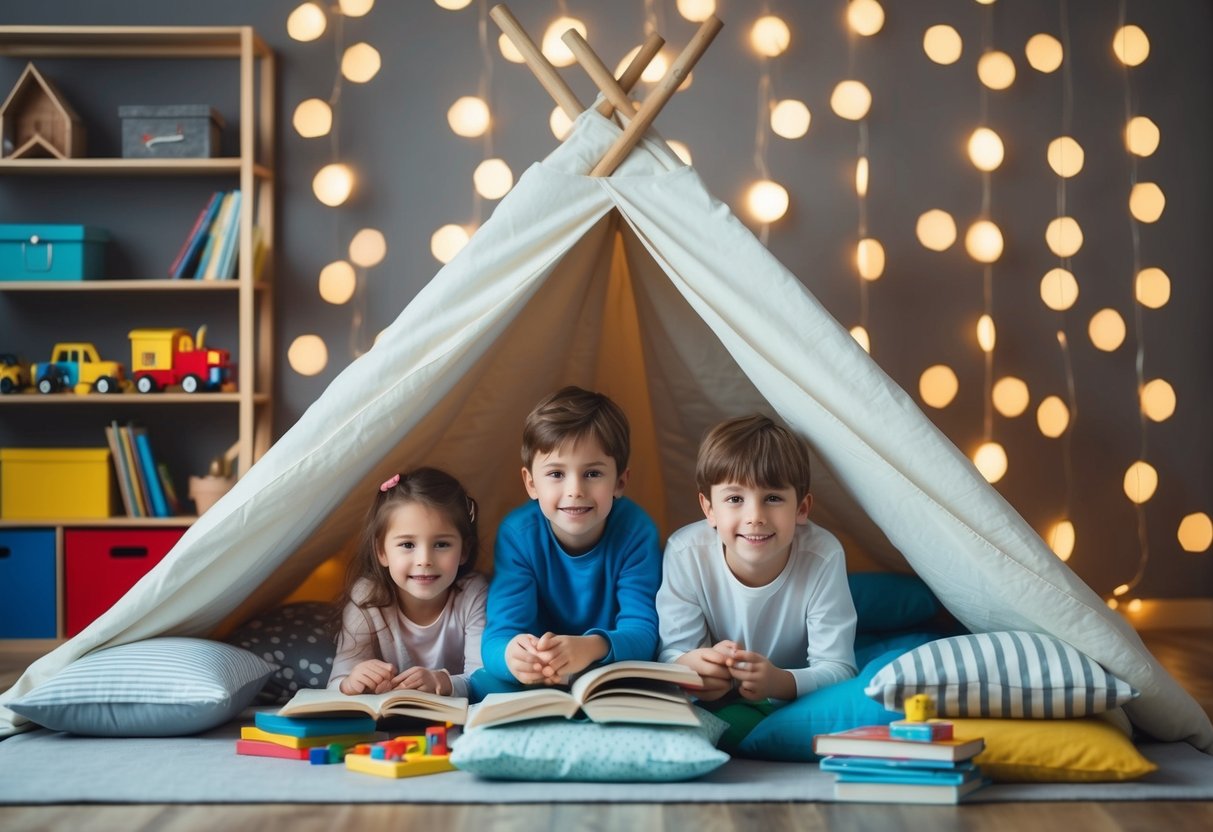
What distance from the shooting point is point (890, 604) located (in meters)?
2.70

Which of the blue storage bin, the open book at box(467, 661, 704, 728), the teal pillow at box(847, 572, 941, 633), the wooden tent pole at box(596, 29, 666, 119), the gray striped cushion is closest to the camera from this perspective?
the open book at box(467, 661, 704, 728)

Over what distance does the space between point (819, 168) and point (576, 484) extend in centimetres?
180

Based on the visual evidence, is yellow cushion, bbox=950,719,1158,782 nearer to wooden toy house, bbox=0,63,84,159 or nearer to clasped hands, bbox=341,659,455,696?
clasped hands, bbox=341,659,455,696

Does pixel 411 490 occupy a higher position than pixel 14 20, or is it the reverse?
pixel 14 20

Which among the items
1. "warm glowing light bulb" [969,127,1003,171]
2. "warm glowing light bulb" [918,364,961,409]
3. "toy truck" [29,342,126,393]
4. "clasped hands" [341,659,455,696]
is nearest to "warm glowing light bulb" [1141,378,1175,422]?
"warm glowing light bulb" [918,364,961,409]

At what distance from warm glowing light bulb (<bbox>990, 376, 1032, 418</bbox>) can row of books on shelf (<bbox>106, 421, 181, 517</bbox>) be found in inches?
93.5

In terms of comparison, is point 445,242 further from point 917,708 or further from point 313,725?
point 917,708

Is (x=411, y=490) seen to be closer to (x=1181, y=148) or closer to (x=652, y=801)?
(x=652, y=801)

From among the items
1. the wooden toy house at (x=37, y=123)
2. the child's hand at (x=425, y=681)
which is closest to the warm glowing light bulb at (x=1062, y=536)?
the child's hand at (x=425, y=681)

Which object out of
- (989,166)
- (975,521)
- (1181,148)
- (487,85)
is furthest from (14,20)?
(1181,148)

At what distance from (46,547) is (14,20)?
155 cm

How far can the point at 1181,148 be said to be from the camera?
12.5 feet

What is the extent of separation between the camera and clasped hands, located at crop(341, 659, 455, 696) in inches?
86.1

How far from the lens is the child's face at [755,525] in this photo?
2.17m
